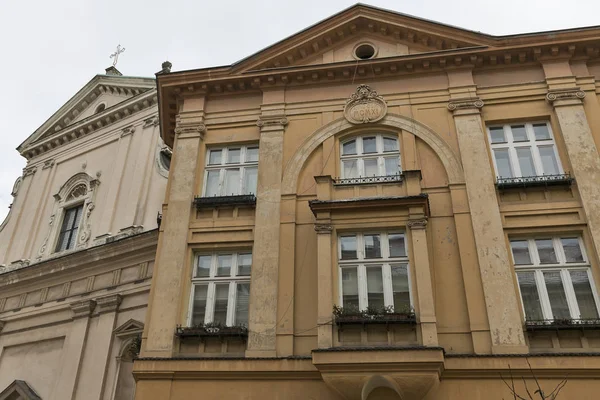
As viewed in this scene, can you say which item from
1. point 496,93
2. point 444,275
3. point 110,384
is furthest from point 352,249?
point 110,384

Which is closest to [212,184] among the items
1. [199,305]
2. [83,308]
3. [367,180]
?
[199,305]

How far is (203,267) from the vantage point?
12961mm

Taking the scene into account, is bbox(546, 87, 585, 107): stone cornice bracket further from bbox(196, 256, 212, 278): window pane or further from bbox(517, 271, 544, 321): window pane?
bbox(196, 256, 212, 278): window pane

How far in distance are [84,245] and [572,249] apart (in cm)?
1797

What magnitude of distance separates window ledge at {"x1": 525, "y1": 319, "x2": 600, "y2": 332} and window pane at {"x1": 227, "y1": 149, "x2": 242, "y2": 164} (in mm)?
8440

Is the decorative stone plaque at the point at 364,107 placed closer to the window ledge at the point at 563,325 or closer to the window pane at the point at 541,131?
the window pane at the point at 541,131

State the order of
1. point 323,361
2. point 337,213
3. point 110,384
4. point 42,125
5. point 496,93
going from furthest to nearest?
point 42,125, point 110,384, point 496,93, point 337,213, point 323,361

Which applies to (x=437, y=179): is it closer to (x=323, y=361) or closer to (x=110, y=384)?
(x=323, y=361)

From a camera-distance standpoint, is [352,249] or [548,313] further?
[352,249]

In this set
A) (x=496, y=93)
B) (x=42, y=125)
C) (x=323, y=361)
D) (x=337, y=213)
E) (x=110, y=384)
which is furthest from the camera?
(x=42, y=125)

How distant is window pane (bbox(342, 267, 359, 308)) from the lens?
11430 millimetres

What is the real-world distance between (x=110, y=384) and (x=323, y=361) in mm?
10562

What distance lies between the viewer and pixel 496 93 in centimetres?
1379

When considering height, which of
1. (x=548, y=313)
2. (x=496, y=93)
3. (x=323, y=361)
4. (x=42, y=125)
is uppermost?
(x=42, y=125)
